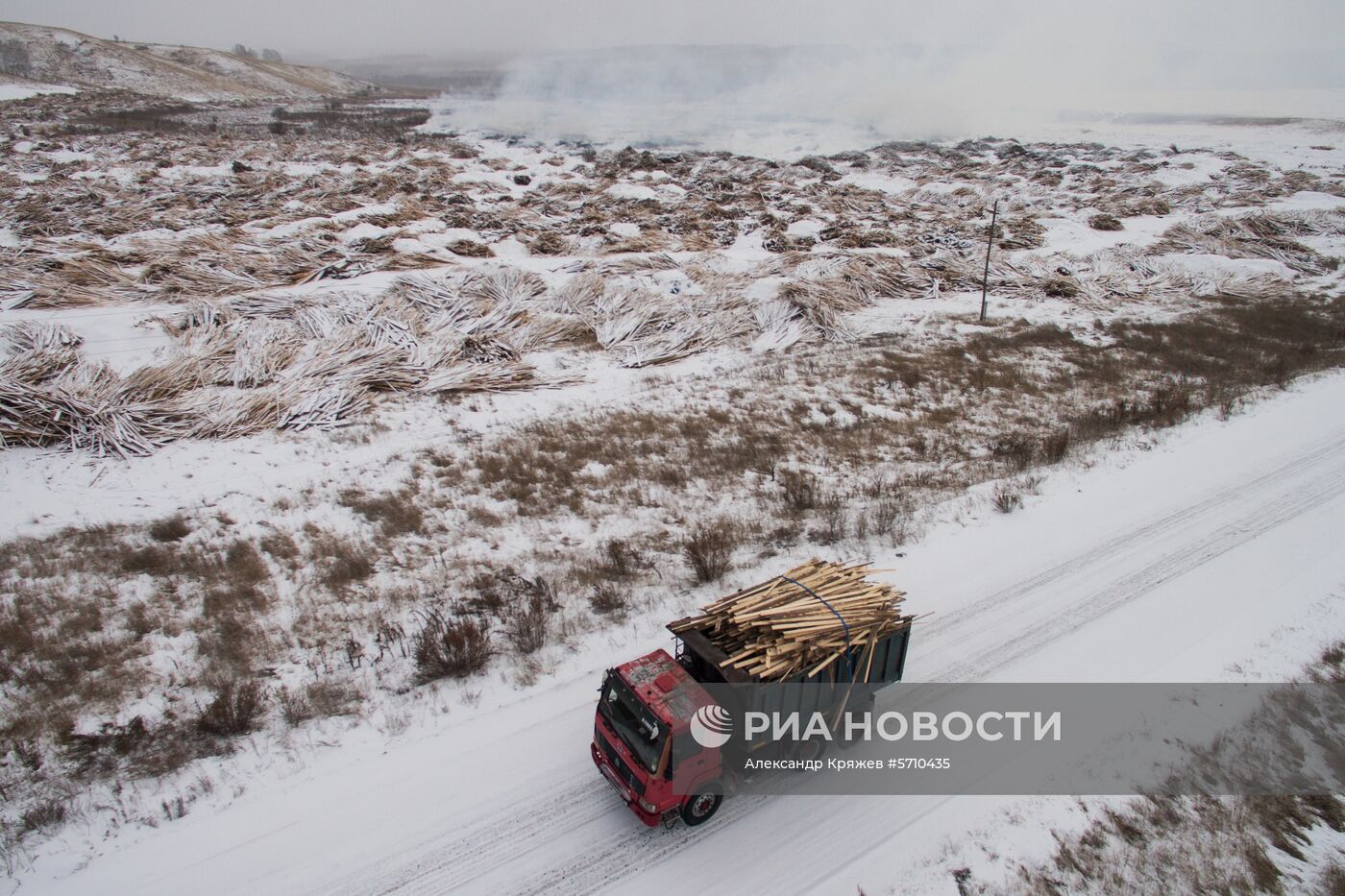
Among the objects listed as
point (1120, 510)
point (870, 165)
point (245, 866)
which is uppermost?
point (870, 165)

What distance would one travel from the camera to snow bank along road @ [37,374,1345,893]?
22.1 ft

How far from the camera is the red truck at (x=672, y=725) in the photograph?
21.1 ft

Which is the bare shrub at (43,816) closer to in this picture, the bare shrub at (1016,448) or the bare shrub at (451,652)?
the bare shrub at (451,652)

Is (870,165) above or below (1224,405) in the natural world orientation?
above

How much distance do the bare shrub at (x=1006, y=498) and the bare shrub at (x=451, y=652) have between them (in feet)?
31.4

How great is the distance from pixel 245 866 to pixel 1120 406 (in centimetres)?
1924

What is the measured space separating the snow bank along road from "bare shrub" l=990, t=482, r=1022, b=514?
22 cm

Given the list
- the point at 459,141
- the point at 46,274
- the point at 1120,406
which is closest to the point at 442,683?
the point at 1120,406

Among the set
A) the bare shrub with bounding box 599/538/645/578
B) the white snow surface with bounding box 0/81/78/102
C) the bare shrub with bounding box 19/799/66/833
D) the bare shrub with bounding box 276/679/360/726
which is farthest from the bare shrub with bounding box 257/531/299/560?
the white snow surface with bounding box 0/81/78/102

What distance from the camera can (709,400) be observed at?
18578mm

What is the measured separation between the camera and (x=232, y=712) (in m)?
8.11

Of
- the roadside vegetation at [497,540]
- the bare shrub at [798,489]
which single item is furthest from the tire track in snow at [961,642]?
the bare shrub at [798,489]

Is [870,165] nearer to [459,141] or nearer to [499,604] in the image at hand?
[459,141]

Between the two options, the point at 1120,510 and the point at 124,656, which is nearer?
the point at 124,656
